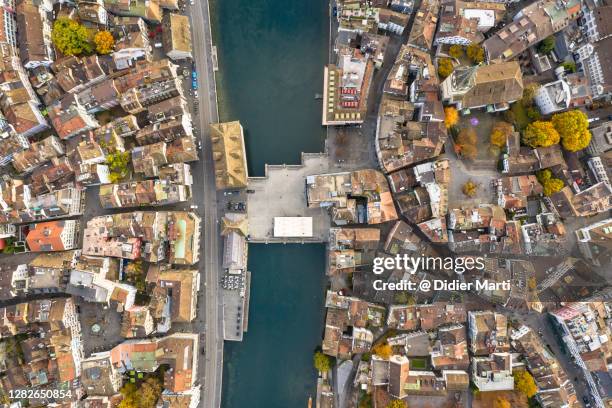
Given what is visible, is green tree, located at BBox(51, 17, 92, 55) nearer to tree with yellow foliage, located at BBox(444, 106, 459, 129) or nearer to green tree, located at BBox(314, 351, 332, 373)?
tree with yellow foliage, located at BBox(444, 106, 459, 129)

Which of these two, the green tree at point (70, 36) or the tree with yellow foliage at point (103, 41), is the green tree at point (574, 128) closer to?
the tree with yellow foliage at point (103, 41)

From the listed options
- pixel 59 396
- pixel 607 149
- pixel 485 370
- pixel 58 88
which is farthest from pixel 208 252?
pixel 607 149

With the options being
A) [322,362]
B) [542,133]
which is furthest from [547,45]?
[322,362]

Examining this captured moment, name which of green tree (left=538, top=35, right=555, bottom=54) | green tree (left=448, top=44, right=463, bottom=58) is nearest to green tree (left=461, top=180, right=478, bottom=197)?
green tree (left=448, top=44, right=463, bottom=58)

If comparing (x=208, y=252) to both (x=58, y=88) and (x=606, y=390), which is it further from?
(x=606, y=390)

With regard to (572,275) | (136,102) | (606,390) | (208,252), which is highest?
(136,102)

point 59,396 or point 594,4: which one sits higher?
point 594,4
